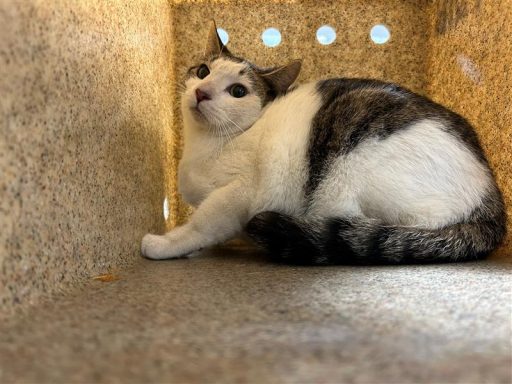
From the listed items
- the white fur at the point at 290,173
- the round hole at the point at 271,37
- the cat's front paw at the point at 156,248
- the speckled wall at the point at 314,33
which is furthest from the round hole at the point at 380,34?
the cat's front paw at the point at 156,248

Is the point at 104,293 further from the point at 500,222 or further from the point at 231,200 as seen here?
the point at 500,222

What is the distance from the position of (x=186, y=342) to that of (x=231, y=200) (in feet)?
2.98

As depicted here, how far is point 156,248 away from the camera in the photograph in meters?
1.56

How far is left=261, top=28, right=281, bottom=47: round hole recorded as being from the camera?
222 cm

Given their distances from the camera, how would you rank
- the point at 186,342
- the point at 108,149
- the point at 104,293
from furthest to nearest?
the point at 108,149, the point at 104,293, the point at 186,342

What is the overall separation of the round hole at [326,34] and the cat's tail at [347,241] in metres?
1.07

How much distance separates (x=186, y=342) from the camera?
0.75 meters

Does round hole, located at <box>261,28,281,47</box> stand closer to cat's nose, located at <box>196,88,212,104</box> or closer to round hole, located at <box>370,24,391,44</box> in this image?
round hole, located at <box>370,24,391,44</box>

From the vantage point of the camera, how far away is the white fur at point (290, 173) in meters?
1.50

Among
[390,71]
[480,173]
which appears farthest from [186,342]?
[390,71]

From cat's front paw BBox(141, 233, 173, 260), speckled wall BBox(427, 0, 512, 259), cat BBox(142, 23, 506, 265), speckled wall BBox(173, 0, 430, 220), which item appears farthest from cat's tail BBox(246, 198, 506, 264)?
speckled wall BBox(173, 0, 430, 220)

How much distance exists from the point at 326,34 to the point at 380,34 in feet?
0.78

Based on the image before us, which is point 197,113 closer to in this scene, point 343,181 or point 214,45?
point 214,45

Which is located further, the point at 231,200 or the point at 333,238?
the point at 231,200
